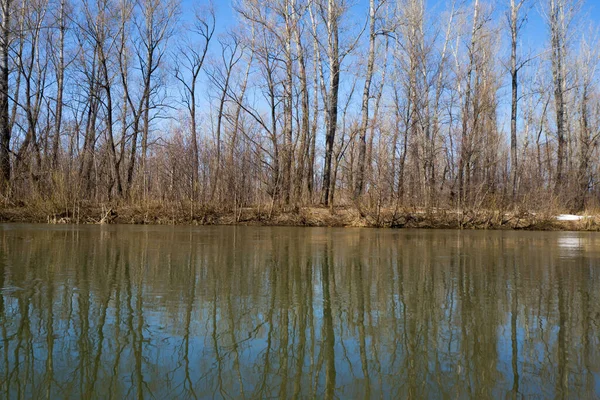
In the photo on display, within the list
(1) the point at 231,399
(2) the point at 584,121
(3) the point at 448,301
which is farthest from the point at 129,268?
(2) the point at 584,121

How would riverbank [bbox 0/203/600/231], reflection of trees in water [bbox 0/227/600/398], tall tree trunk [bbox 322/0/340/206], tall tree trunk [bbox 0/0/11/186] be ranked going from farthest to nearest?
tall tree trunk [bbox 322/0/340/206], tall tree trunk [bbox 0/0/11/186], riverbank [bbox 0/203/600/231], reflection of trees in water [bbox 0/227/600/398]

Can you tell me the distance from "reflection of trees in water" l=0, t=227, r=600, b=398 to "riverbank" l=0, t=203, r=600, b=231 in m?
8.51

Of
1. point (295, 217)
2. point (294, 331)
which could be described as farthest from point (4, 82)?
point (294, 331)

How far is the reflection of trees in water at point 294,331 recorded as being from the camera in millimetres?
1805

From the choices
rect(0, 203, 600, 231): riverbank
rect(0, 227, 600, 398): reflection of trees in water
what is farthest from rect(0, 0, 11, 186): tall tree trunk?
rect(0, 227, 600, 398): reflection of trees in water

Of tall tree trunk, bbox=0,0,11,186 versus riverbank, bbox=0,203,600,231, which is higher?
tall tree trunk, bbox=0,0,11,186

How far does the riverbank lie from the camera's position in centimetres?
1322

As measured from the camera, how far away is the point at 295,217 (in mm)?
13820

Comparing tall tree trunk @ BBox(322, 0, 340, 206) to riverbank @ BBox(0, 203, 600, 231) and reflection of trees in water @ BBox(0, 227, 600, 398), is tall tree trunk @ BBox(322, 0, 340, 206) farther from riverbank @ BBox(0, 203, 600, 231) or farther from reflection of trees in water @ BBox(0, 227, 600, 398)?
reflection of trees in water @ BBox(0, 227, 600, 398)

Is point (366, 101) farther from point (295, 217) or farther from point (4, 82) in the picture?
point (4, 82)

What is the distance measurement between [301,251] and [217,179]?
333 inches

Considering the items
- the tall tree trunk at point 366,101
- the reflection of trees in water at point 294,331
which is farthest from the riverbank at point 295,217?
the reflection of trees in water at point 294,331

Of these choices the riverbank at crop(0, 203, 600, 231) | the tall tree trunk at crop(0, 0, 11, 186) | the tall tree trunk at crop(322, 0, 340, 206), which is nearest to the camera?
the riverbank at crop(0, 203, 600, 231)

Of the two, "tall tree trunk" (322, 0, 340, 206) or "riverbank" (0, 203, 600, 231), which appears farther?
"tall tree trunk" (322, 0, 340, 206)
